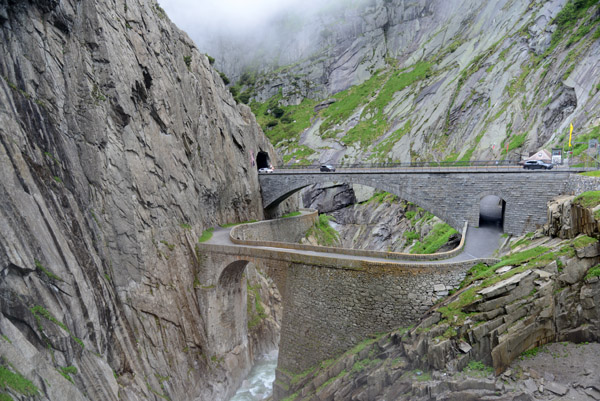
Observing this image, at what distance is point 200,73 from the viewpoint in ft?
115

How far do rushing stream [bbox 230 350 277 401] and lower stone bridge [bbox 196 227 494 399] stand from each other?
3.58 metres

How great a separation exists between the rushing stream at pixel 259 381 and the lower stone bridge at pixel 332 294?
3582mm

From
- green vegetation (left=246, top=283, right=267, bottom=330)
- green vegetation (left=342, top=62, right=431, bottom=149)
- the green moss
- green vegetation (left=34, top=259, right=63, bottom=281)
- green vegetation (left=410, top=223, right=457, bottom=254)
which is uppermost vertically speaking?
green vegetation (left=342, top=62, right=431, bottom=149)

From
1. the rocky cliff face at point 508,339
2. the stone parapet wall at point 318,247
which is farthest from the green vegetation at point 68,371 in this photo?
the stone parapet wall at point 318,247

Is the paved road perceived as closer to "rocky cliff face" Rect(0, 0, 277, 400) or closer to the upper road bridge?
the upper road bridge

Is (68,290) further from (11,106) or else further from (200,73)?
(200,73)

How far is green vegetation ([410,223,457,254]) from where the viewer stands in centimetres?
3044

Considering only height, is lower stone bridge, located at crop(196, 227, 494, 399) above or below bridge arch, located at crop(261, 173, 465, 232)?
below

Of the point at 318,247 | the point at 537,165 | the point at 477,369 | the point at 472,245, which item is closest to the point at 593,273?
the point at 477,369

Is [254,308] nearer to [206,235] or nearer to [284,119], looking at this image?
[206,235]

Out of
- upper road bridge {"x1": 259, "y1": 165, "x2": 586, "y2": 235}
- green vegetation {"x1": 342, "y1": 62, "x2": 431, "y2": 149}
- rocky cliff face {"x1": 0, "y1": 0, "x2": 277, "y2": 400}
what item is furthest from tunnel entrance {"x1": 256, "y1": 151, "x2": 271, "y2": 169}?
green vegetation {"x1": 342, "y1": 62, "x2": 431, "y2": 149}

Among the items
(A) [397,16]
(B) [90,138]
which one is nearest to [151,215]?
(B) [90,138]

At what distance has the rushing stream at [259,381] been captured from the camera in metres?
24.8

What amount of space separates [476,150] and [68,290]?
148ft
